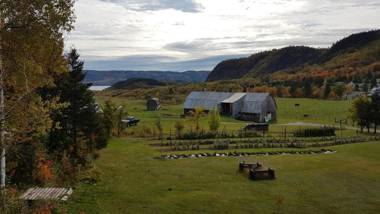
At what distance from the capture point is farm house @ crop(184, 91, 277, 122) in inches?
3177

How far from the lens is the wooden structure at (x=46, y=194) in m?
19.6

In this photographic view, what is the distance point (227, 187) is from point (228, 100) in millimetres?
60120

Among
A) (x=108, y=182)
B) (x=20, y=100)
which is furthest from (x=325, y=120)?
(x=20, y=100)

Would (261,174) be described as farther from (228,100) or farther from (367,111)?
(228,100)

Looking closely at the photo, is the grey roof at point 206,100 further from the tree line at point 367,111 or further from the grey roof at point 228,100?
the tree line at point 367,111

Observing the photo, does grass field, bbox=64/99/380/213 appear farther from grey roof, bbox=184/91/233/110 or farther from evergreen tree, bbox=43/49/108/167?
grey roof, bbox=184/91/233/110

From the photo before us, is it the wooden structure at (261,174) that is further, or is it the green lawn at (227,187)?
the wooden structure at (261,174)

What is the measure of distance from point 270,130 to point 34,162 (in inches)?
1779

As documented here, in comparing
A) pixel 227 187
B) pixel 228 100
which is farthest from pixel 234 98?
pixel 227 187

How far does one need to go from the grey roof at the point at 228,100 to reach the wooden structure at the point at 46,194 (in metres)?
61.4

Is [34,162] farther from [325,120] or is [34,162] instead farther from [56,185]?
[325,120]

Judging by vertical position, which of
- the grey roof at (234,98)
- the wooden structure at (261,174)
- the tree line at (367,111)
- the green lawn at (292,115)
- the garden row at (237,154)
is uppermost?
the grey roof at (234,98)

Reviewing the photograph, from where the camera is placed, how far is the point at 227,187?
1091 inches

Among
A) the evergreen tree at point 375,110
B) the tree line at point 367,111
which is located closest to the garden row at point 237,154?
the tree line at point 367,111
